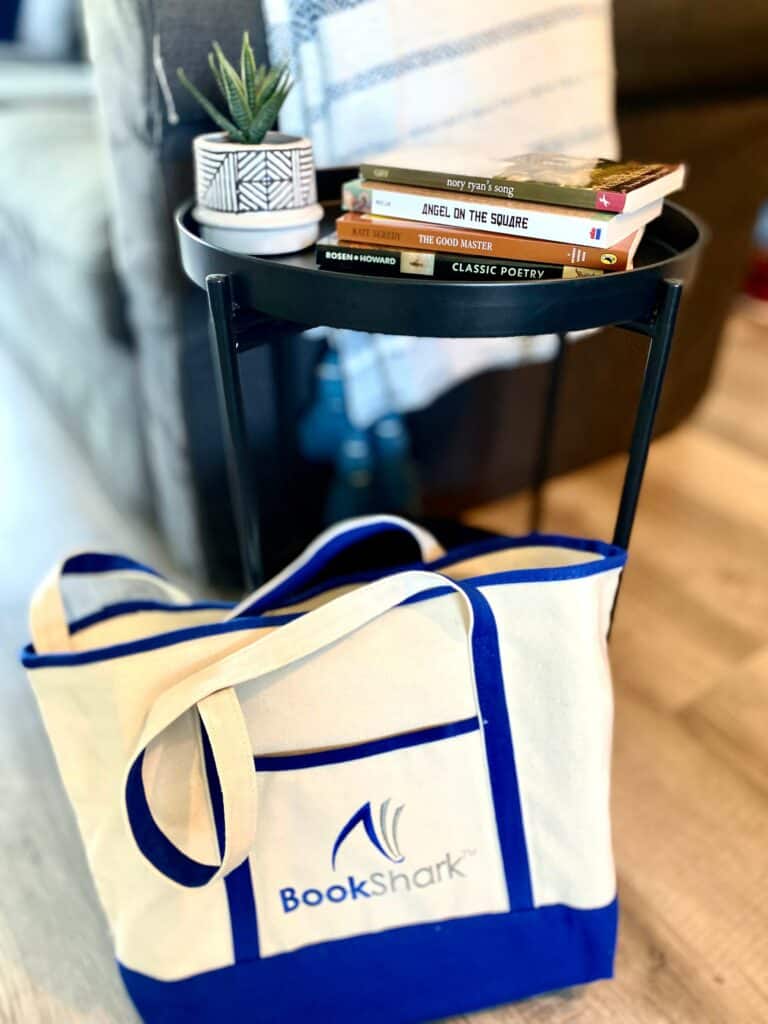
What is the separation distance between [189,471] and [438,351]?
314 mm

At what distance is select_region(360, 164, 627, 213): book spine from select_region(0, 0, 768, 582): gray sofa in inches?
9.5

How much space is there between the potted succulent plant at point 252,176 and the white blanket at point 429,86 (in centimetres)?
13

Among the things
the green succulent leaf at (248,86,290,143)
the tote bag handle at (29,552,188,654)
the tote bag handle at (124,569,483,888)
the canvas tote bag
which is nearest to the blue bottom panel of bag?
the canvas tote bag

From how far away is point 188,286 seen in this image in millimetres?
832

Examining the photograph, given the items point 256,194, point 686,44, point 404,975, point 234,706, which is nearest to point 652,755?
point 404,975

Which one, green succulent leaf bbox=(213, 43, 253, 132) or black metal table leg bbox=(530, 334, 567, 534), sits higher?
green succulent leaf bbox=(213, 43, 253, 132)

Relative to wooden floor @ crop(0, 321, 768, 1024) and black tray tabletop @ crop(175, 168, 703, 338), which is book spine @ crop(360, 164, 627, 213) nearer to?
black tray tabletop @ crop(175, 168, 703, 338)

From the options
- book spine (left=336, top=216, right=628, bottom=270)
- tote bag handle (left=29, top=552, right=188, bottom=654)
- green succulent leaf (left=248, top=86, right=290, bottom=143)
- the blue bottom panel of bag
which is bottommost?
the blue bottom panel of bag

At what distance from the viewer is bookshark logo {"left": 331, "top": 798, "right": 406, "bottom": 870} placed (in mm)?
597

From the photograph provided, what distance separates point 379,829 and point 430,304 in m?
0.37

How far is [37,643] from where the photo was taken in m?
0.60

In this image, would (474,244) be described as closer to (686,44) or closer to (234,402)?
(234,402)

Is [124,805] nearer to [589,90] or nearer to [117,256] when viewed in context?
[117,256]

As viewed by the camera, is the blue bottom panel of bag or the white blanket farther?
the white blanket
